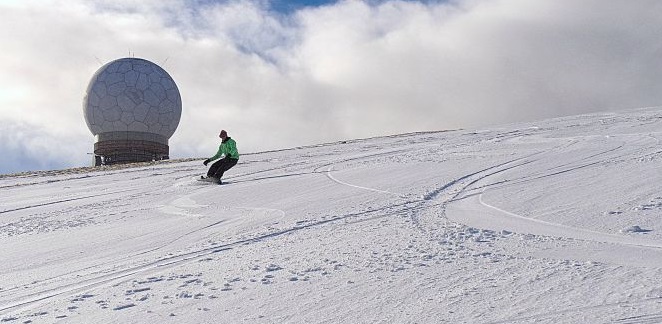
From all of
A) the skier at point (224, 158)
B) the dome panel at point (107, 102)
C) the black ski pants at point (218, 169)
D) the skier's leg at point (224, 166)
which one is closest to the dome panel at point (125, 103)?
the dome panel at point (107, 102)

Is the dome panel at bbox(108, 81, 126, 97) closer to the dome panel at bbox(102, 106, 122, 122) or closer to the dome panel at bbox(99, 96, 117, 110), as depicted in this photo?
the dome panel at bbox(99, 96, 117, 110)

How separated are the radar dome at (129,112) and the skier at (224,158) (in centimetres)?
2081

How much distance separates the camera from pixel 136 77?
3388cm

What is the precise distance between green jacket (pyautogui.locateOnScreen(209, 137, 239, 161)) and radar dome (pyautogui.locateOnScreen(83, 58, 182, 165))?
20.8 m

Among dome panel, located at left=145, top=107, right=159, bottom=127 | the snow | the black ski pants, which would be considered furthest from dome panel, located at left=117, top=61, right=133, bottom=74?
the snow

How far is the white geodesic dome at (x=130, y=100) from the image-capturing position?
33.5 metres

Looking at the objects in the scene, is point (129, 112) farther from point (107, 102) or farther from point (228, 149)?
point (228, 149)

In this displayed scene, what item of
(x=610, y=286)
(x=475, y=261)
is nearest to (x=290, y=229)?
(x=475, y=261)

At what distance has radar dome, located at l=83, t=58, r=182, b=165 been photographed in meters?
33.5

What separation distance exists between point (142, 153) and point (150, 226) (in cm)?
2756

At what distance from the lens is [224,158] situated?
45.2 feet

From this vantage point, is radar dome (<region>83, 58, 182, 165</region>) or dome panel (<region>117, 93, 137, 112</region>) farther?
radar dome (<region>83, 58, 182, 165</region>)

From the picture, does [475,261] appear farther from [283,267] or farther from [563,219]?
[563,219]

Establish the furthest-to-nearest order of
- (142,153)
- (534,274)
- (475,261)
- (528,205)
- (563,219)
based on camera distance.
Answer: (142,153), (528,205), (563,219), (475,261), (534,274)
